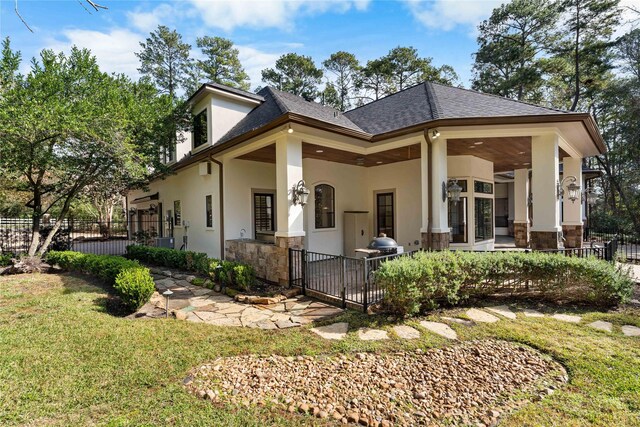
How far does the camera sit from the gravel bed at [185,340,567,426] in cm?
260

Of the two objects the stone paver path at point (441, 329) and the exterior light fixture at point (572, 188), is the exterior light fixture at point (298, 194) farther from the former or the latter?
the exterior light fixture at point (572, 188)

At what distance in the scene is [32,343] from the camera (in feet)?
12.6

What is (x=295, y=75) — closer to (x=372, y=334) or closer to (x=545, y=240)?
(x=545, y=240)

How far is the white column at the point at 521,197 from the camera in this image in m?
11.1

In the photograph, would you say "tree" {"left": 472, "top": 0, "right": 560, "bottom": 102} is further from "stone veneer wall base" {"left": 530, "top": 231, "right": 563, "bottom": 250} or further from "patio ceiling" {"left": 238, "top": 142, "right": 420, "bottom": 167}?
"stone veneer wall base" {"left": 530, "top": 231, "right": 563, "bottom": 250}

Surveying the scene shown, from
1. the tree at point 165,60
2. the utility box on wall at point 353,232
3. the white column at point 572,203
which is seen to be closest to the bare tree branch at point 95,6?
the utility box on wall at point 353,232

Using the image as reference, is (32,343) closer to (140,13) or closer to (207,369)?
(207,369)

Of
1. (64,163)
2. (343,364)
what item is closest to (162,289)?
(343,364)

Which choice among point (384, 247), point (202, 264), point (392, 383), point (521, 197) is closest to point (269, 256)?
point (202, 264)

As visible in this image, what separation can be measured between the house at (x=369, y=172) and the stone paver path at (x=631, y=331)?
2632 millimetres

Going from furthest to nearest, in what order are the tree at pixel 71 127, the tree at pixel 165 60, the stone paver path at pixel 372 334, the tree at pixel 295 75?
1. the tree at pixel 295 75
2. the tree at pixel 165 60
3. the tree at pixel 71 127
4. the stone paver path at pixel 372 334

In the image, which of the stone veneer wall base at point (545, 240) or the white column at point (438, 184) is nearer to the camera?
the stone veneer wall base at point (545, 240)

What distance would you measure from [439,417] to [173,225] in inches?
482

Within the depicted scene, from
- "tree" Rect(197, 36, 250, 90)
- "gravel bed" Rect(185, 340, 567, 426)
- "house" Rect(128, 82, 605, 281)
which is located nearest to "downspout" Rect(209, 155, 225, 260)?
"house" Rect(128, 82, 605, 281)
